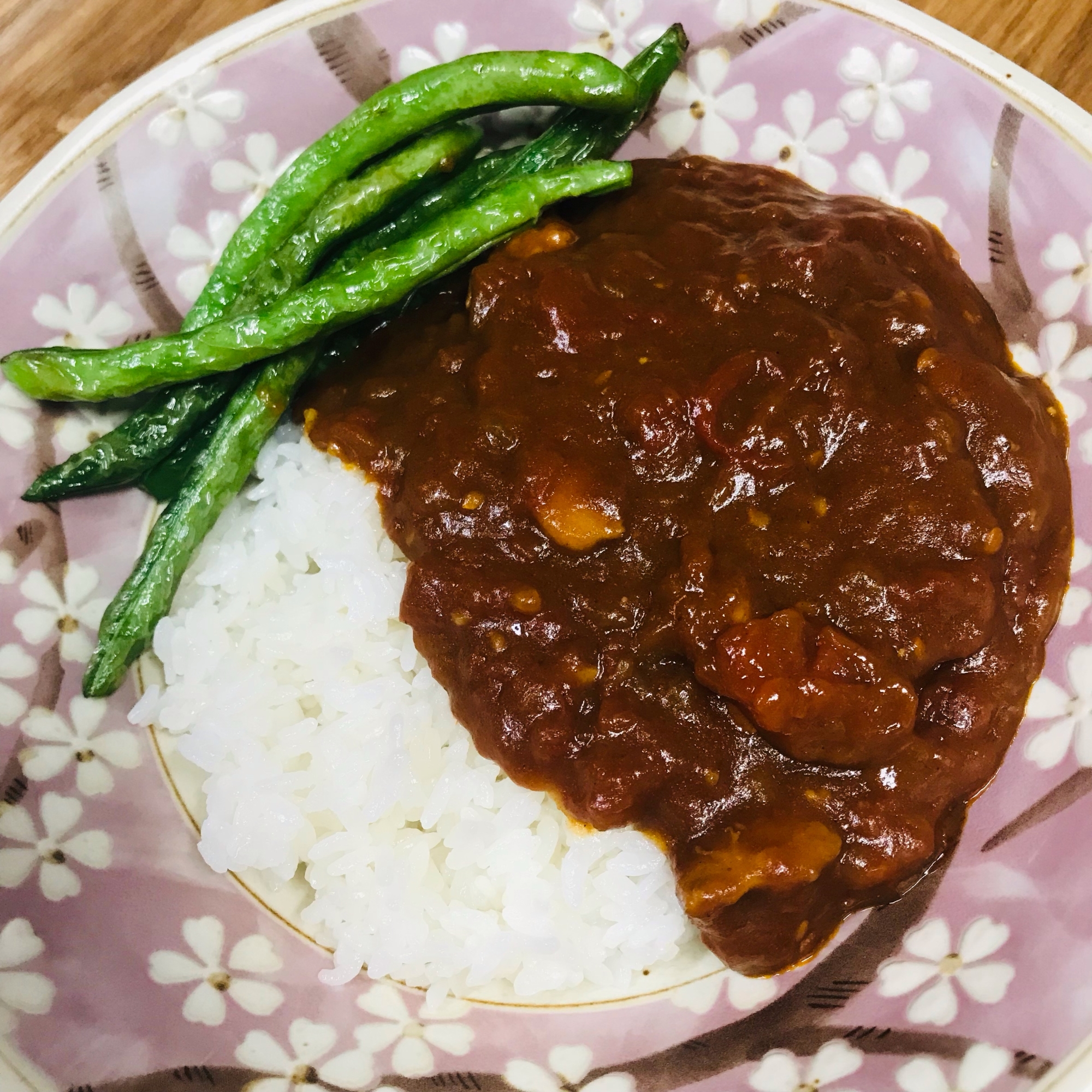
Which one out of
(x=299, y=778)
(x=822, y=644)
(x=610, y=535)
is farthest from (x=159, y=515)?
(x=822, y=644)

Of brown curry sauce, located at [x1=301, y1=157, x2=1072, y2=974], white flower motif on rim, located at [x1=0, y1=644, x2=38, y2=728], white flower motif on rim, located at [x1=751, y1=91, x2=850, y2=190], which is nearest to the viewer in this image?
brown curry sauce, located at [x1=301, y1=157, x2=1072, y2=974]

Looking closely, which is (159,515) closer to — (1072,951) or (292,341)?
(292,341)

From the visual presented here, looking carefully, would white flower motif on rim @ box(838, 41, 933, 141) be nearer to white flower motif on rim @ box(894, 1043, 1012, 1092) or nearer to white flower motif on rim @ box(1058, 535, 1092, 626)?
white flower motif on rim @ box(1058, 535, 1092, 626)

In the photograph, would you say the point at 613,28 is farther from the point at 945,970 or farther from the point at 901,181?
the point at 945,970

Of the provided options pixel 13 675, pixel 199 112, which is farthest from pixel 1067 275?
pixel 13 675

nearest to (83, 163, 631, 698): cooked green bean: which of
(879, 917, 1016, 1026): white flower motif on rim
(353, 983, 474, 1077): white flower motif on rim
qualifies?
(353, 983, 474, 1077): white flower motif on rim
